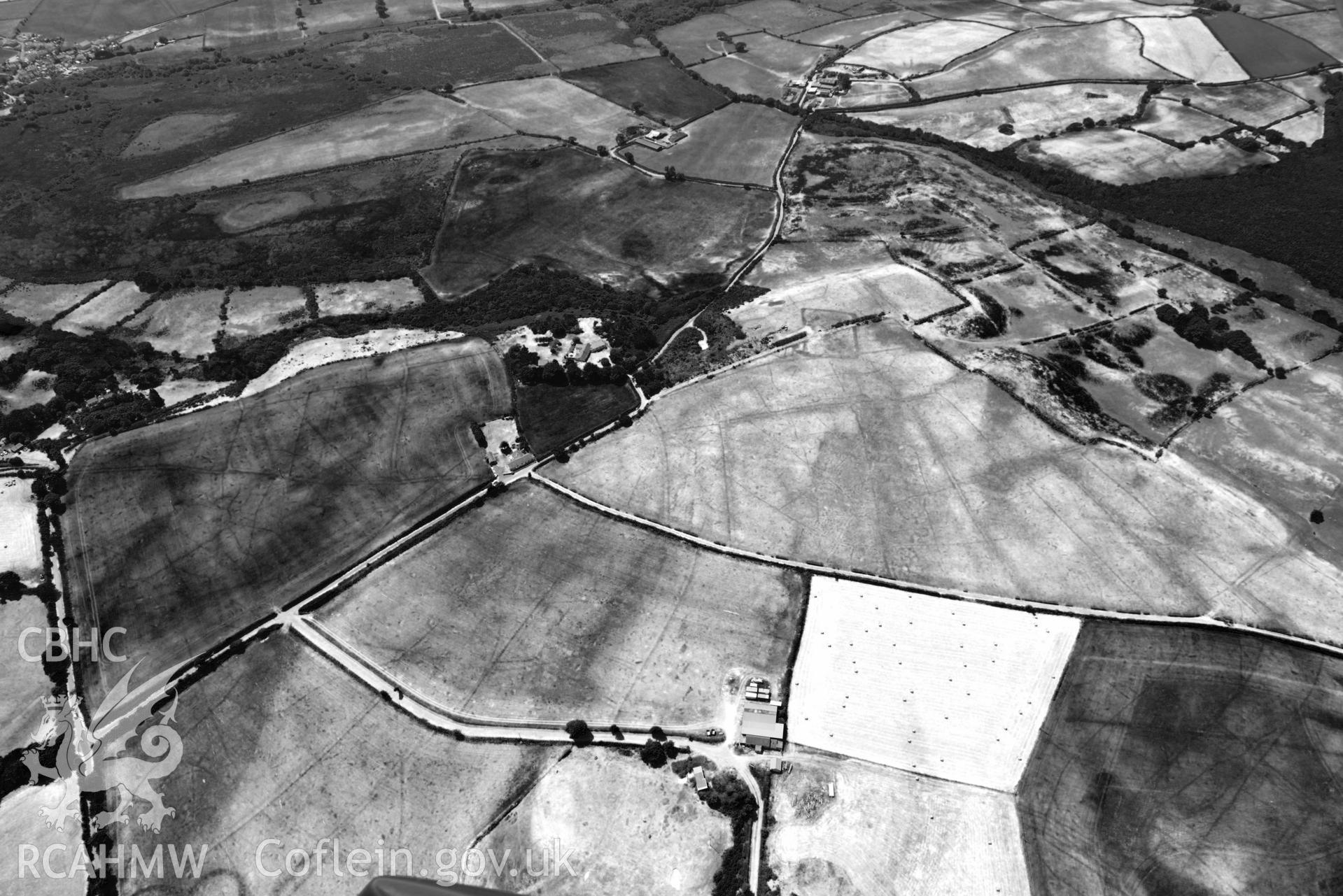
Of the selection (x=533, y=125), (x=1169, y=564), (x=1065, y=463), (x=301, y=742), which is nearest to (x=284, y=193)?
(x=533, y=125)

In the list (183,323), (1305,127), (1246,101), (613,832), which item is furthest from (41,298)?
(1305,127)

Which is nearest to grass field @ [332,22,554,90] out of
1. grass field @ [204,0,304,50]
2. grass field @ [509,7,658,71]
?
grass field @ [509,7,658,71]

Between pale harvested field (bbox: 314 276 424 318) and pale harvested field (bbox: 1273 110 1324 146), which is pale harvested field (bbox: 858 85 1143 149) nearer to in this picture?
pale harvested field (bbox: 1273 110 1324 146)

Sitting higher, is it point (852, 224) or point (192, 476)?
point (852, 224)

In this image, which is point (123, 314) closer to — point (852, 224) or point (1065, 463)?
point (852, 224)

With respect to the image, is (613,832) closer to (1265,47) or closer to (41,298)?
(41,298)
